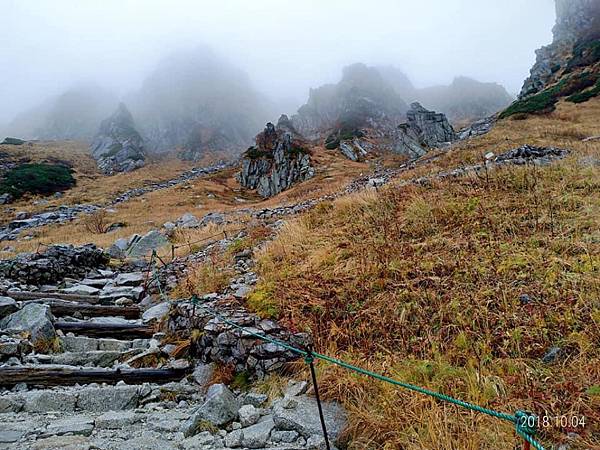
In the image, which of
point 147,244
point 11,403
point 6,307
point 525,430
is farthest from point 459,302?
point 147,244

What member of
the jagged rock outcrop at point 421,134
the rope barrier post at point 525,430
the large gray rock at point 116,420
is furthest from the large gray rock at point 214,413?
the jagged rock outcrop at point 421,134

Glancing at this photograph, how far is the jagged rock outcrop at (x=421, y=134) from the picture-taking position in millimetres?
42188

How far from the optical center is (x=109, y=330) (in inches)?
276

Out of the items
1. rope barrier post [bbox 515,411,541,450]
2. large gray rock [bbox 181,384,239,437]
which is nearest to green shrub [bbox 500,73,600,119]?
large gray rock [bbox 181,384,239,437]

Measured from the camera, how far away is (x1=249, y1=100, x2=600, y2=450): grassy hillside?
3100 mm

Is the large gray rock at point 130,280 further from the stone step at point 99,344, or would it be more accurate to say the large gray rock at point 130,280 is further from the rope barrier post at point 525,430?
the rope barrier post at point 525,430

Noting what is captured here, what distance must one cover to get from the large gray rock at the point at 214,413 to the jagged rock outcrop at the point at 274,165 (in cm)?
2928

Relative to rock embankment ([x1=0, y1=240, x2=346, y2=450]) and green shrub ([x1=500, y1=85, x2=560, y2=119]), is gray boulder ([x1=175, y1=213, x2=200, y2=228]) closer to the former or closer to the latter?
rock embankment ([x1=0, y1=240, x2=346, y2=450])

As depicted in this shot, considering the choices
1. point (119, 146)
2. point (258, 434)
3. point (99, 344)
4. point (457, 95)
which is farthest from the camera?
point (457, 95)

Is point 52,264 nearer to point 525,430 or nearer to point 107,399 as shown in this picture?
point 107,399

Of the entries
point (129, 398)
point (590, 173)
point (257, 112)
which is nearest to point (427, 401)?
point (129, 398)

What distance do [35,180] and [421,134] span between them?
158 ft

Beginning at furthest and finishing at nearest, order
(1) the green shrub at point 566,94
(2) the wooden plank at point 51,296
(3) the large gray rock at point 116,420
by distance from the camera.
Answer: (1) the green shrub at point 566,94 → (2) the wooden plank at point 51,296 → (3) the large gray rock at point 116,420

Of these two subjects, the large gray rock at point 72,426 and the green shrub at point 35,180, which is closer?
the large gray rock at point 72,426
